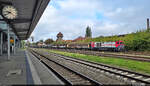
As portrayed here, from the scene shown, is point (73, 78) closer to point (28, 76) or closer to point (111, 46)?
point (28, 76)

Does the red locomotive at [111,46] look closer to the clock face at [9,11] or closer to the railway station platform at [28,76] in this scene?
the clock face at [9,11]

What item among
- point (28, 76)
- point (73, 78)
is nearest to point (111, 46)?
point (73, 78)

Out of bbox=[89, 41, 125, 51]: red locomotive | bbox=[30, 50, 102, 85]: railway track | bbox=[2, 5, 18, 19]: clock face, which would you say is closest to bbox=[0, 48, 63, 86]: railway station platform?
bbox=[30, 50, 102, 85]: railway track

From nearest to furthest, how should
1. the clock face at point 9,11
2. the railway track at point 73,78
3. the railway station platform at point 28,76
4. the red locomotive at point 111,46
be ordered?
the railway station platform at point 28,76, the railway track at point 73,78, the clock face at point 9,11, the red locomotive at point 111,46

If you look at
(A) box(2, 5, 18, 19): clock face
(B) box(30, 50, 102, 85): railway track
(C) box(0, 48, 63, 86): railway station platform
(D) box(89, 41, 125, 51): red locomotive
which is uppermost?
(A) box(2, 5, 18, 19): clock face

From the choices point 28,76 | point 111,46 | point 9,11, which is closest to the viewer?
point 28,76

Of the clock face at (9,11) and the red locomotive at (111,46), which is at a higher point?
the clock face at (9,11)

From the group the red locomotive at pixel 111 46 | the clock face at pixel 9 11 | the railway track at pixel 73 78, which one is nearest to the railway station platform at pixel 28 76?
the railway track at pixel 73 78

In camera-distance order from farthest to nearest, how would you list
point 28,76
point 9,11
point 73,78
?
point 9,11 → point 73,78 → point 28,76

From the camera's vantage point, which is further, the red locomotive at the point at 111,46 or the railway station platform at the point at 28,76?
the red locomotive at the point at 111,46

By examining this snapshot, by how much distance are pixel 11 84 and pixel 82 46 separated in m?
42.8

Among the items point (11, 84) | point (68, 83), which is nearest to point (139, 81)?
point (68, 83)

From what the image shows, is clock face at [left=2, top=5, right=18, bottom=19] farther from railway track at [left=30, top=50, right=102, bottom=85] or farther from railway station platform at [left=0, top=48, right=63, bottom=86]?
railway track at [left=30, top=50, right=102, bottom=85]

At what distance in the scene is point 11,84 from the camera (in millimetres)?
6809
